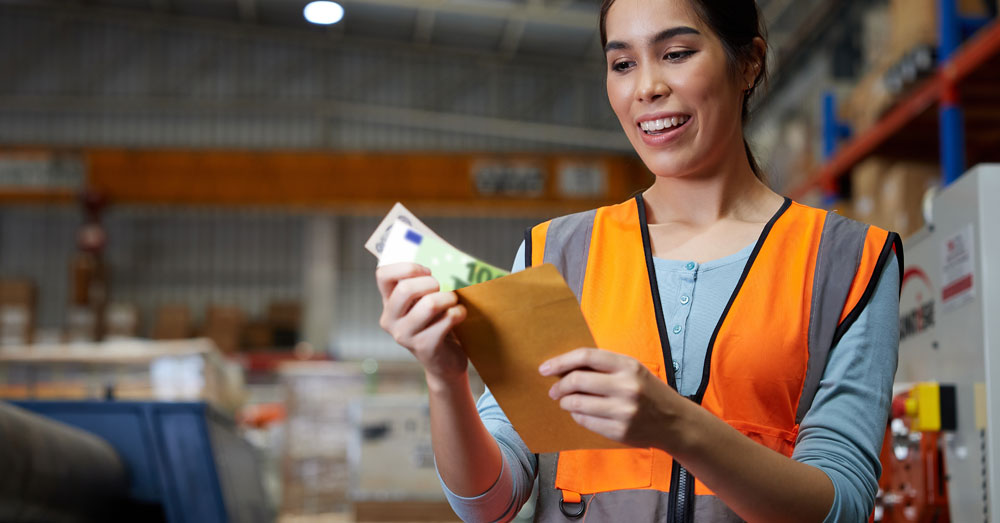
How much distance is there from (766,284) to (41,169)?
13030 millimetres

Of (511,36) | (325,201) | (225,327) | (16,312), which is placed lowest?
(225,327)

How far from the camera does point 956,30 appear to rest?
15.1 ft

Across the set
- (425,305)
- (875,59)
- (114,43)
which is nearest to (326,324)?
(114,43)

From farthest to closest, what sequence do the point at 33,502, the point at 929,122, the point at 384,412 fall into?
the point at 929,122 → the point at 384,412 → the point at 33,502

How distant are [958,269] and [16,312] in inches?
529

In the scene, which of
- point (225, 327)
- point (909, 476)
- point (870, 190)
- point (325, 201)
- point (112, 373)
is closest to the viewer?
point (909, 476)

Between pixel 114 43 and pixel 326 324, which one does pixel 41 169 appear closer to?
pixel 114 43

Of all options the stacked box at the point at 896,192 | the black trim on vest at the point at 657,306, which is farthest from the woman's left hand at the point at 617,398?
the stacked box at the point at 896,192

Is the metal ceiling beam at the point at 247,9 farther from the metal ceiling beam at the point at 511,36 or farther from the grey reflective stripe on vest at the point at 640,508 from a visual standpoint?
the grey reflective stripe on vest at the point at 640,508

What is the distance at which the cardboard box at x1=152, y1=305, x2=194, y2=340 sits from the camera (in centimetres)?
1402

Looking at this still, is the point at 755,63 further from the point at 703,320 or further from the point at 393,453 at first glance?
the point at 393,453

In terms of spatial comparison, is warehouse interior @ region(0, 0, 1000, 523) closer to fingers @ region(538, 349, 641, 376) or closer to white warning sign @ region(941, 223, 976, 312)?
white warning sign @ region(941, 223, 976, 312)

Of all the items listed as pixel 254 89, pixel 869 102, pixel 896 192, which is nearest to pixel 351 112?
pixel 254 89

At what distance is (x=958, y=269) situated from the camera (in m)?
1.92
